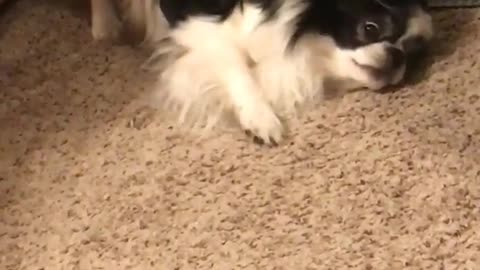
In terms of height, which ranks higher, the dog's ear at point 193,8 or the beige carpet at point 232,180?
the dog's ear at point 193,8

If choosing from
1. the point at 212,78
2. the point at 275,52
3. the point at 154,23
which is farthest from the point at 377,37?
the point at 154,23

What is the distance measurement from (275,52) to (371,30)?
17 centimetres

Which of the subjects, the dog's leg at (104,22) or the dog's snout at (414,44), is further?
the dog's leg at (104,22)

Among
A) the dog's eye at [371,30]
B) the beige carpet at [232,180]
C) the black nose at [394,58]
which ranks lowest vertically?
the beige carpet at [232,180]

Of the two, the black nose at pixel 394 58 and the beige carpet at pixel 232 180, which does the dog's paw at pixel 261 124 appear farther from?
the black nose at pixel 394 58

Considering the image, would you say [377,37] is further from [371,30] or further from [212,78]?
[212,78]

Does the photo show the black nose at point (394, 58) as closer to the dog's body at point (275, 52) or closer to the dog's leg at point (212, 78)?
the dog's body at point (275, 52)

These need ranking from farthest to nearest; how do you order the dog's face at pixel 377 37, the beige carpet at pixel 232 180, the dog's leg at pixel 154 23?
the dog's leg at pixel 154 23
the dog's face at pixel 377 37
the beige carpet at pixel 232 180

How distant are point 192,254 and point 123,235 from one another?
113mm

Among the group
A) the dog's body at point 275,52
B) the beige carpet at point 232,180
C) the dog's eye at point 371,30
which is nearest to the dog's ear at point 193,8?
the dog's body at point 275,52

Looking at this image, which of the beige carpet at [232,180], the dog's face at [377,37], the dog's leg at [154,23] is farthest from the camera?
the dog's leg at [154,23]

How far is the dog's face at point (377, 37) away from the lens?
165 cm

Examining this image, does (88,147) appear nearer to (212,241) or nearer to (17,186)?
(17,186)

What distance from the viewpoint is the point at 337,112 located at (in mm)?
1704
